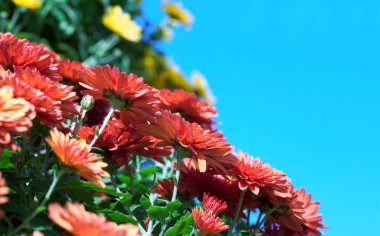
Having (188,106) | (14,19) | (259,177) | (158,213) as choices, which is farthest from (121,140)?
(14,19)

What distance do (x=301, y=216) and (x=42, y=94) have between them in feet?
2.14

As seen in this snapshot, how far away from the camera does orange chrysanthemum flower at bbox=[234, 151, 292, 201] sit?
103 centimetres

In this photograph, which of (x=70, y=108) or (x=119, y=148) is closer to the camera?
(x=70, y=108)

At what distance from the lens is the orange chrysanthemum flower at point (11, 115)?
0.70m

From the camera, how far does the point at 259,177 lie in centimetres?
103

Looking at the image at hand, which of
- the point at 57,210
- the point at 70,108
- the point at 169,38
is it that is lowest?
the point at 57,210

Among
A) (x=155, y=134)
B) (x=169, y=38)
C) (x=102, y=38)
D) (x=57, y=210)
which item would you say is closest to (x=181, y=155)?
(x=155, y=134)

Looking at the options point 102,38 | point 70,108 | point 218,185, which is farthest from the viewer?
point 102,38

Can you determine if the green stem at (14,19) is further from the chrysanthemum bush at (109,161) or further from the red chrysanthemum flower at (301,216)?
the red chrysanthemum flower at (301,216)

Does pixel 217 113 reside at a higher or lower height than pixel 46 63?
higher

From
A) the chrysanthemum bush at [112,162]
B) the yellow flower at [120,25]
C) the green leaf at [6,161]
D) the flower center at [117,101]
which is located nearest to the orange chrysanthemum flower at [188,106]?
the chrysanthemum bush at [112,162]

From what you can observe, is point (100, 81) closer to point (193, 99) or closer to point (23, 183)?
point (23, 183)

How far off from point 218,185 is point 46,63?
1.46 ft

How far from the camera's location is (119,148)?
1.05m
